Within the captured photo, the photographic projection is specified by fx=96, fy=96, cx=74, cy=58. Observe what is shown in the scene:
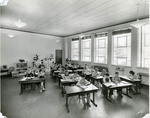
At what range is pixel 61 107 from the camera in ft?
10.3

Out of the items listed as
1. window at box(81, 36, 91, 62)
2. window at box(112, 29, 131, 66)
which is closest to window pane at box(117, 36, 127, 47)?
window at box(112, 29, 131, 66)

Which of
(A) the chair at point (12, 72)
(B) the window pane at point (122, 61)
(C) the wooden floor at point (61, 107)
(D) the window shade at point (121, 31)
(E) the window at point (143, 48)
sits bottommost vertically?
(C) the wooden floor at point (61, 107)

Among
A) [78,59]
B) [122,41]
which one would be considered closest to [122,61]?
[122,41]

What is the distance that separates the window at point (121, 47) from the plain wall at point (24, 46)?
6.09 m

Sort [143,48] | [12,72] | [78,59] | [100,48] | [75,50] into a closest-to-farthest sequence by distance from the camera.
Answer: [143,48]
[12,72]
[100,48]
[78,59]
[75,50]

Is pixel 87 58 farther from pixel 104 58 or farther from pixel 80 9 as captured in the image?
pixel 80 9

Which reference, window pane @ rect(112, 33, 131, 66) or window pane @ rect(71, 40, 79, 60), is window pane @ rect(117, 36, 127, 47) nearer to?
window pane @ rect(112, 33, 131, 66)

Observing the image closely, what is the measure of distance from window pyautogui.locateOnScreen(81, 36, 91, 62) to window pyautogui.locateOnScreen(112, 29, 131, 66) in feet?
7.77

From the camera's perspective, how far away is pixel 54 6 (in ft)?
12.2

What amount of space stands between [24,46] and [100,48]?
6.33 m

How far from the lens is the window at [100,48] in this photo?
7.15 m

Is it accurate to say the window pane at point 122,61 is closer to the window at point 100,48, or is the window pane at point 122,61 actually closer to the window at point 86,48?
the window at point 100,48

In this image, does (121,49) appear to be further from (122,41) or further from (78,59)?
(78,59)

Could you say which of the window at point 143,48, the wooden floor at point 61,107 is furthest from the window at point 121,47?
the wooden floor at point 61,107
